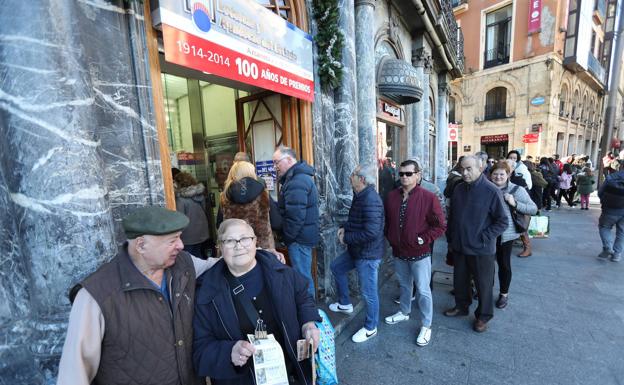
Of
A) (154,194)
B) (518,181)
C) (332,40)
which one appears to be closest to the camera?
(154,194)

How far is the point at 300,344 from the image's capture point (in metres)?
1.65

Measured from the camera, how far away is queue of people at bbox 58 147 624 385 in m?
1.34

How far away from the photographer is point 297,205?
Answer: 10.1 feet

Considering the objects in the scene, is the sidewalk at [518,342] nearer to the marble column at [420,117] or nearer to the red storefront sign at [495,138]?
the marble column at [420,117]

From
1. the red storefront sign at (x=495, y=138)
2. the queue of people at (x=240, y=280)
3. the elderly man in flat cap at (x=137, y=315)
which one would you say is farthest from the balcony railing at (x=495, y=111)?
the elderly man in flat cap at (x=137, y=315)

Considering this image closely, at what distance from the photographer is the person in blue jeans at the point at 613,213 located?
4.77 meters

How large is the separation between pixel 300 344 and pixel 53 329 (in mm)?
1411

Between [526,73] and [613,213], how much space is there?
762 inches

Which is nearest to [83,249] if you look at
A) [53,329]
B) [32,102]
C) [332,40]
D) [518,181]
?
[53,329]

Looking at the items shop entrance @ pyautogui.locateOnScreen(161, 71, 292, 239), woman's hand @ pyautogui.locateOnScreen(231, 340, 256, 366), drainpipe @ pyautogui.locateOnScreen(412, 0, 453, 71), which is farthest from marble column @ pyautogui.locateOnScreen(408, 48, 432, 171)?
woman's hand @ pyautogui.locateOnScreen(231, 340, 256, 366)

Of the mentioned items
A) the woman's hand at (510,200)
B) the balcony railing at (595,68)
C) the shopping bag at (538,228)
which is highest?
the balcony railing at (595,68)

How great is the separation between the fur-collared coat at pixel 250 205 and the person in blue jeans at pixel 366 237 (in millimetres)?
896

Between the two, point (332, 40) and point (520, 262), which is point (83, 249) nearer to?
point (332, 40)

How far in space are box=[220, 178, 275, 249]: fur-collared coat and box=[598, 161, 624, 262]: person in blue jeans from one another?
585 centimetres
